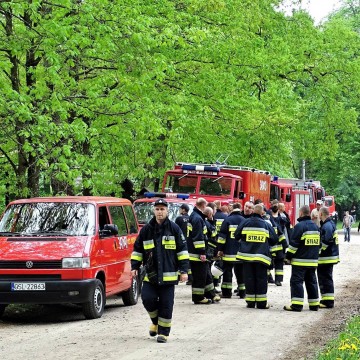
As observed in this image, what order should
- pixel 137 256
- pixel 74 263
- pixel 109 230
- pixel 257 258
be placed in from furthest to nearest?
pixel 257 258 → pixel 109 230 → pixel 74 263 → pixel 137 256

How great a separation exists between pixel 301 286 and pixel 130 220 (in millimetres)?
3491

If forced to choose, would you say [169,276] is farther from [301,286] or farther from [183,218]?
[183,218]

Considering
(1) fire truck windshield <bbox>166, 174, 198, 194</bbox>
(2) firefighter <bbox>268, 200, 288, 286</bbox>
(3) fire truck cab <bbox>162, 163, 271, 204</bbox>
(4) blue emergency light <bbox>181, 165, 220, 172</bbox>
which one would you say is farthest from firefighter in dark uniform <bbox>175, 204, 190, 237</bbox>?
(1) fire truck windshield <bbox>166, 174, 198, 194</bbox>

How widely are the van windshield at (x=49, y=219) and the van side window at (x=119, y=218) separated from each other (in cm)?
78

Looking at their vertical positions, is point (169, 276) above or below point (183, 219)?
below

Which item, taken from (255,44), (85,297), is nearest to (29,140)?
(85,297)

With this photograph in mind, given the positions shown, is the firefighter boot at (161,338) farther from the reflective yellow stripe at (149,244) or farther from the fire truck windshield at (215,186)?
the fire truck windshield at (215,186)

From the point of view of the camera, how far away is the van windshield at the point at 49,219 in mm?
14914

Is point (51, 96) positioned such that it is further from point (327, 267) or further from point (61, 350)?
point (61, 350)

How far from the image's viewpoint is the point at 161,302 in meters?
12.0

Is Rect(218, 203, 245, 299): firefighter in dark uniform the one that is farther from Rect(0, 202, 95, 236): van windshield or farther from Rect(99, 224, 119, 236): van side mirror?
Rect(0, 202, 95, 236): van windshield

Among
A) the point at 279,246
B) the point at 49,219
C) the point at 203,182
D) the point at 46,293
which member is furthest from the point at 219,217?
the point at 203,182

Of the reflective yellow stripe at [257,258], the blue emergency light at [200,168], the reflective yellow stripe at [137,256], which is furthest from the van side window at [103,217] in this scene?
the blue emergency light at [200,168]

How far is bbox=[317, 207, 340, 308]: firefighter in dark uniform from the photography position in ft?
54.1
